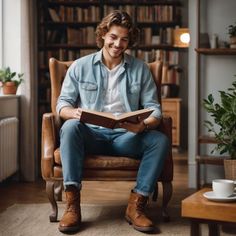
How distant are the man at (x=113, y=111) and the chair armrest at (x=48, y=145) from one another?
0.08 metres

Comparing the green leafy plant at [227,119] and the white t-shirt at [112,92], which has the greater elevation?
the white t-shirt at [112,92]

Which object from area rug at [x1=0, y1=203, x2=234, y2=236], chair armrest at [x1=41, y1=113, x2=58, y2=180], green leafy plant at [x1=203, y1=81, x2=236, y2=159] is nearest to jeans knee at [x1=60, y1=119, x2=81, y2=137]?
chair armrest at [x1=41, y1=113, x2=58, y2=180]

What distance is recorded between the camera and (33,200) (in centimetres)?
317

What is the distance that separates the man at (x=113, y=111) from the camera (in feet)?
7.93

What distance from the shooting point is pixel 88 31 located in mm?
6227

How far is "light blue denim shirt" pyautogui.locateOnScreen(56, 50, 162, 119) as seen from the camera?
2.69 m

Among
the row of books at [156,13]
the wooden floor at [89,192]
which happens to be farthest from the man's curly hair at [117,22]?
the row of books at [156,13]

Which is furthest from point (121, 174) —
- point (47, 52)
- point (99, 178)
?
point (47, 52)

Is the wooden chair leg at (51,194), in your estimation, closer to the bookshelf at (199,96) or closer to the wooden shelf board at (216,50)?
the bookshelf at (199,96)

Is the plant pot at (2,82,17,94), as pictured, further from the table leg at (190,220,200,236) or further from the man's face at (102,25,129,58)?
the table leg at (190,220,200,236)

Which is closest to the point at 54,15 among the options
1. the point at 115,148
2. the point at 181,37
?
the point at 181,37

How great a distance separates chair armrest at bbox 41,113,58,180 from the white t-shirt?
31 cm

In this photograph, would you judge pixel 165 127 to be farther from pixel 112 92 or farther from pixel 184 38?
pixel 184 38

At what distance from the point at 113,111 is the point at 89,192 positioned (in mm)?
978
